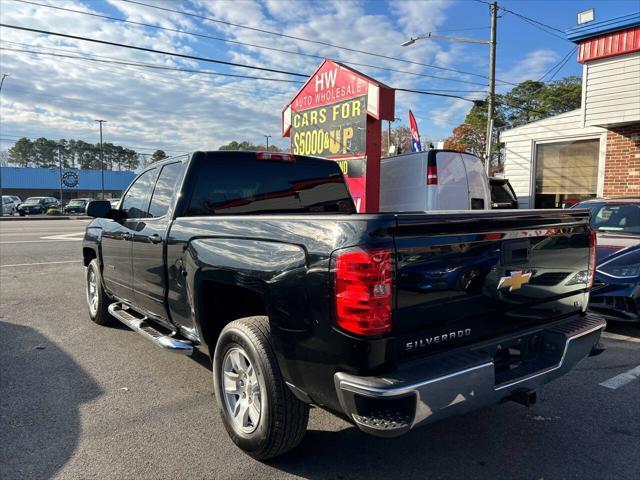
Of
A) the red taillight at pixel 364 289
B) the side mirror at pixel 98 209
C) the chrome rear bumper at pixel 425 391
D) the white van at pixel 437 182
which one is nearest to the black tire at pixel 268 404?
the chrome rear bumper at pixel 425 391

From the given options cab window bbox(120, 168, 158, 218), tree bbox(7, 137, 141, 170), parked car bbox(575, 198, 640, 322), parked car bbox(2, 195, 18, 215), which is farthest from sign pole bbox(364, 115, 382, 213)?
tree bbox(7, 137, 141, 170)

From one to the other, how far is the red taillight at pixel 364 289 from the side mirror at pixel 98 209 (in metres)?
3.34

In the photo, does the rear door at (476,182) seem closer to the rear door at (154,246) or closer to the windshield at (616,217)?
the windshield at (616,217)

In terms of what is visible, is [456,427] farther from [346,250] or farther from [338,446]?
[346,250]

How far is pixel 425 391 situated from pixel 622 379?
293 cm

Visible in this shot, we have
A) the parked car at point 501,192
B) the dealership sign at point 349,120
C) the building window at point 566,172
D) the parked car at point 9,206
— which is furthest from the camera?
the parked car at point 9,206

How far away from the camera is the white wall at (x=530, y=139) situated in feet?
39.8

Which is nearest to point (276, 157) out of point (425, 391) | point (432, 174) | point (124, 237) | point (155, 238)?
point (155, 238)

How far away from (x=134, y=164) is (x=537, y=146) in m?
104

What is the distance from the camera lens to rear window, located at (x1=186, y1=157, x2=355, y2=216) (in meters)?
4.03

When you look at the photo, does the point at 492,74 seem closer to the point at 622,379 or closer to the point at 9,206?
the point at 622,379

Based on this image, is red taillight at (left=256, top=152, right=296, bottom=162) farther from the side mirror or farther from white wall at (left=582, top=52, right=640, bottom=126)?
white wall at (left=582, top=52, right=640, bottom=126)

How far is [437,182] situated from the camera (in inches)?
323

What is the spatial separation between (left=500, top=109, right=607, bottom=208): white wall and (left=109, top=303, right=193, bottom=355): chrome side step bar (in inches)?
436
